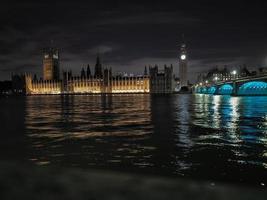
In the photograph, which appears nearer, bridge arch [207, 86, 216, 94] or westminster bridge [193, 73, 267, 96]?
westminster bridge [193, 73, 267, 96]

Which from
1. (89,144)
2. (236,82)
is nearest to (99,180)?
(89,144)

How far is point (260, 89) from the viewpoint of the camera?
11362 cm

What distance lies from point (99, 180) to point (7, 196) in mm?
610

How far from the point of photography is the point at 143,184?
1.84 meters

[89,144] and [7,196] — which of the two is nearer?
[7,196]

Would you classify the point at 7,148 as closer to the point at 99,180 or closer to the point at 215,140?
the point at 215,140

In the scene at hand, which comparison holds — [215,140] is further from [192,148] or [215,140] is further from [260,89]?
[260,89]

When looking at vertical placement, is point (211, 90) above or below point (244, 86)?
below

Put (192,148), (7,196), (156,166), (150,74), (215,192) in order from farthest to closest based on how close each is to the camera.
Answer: (150,74) → (192,148) → (156,166) → (7,196) → (215,192)

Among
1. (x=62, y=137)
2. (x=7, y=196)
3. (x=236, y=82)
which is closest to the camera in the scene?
(x=7, y=196)

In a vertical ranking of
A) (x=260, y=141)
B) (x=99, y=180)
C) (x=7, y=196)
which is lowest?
(x=260, y=141)

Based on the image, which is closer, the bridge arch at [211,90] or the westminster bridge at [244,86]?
the westminster bridge at [244,86]

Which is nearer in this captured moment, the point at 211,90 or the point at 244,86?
the point at 244,86

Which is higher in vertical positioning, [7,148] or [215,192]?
[215,192]
